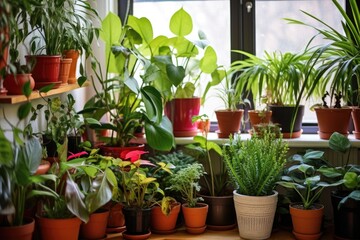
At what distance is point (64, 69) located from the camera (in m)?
2.66

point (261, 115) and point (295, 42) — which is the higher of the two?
point (295, 42)

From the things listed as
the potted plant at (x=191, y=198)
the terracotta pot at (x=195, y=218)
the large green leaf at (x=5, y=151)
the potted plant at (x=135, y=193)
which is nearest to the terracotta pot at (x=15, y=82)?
the large green leaf at (x=5, y=151)

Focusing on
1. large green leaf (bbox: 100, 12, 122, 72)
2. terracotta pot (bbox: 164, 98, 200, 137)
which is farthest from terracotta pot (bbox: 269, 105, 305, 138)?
large green leaf (bbox: 100, 12, 122, 72)

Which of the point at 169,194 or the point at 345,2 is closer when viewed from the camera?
the point at 169,194

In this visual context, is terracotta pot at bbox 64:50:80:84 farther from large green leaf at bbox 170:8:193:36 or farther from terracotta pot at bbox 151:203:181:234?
terracotta pot at bbox 151:203:181:234

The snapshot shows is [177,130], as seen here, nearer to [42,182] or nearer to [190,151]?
[190,151]

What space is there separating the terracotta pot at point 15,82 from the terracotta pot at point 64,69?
384 millimetres

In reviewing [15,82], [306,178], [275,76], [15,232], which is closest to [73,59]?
[15,82]

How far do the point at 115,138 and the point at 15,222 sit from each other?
36.5 inches

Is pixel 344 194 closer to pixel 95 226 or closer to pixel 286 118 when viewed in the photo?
pixel 286 118

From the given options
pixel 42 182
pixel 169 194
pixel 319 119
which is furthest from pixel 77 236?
pixel 319 119

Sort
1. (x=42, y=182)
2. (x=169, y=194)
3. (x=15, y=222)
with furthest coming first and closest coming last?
(x=169, y=194) → (x=42, y=182) → (x=15, y=222)

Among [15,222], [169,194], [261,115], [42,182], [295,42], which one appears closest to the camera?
[15,222]

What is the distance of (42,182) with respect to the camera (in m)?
2.43
